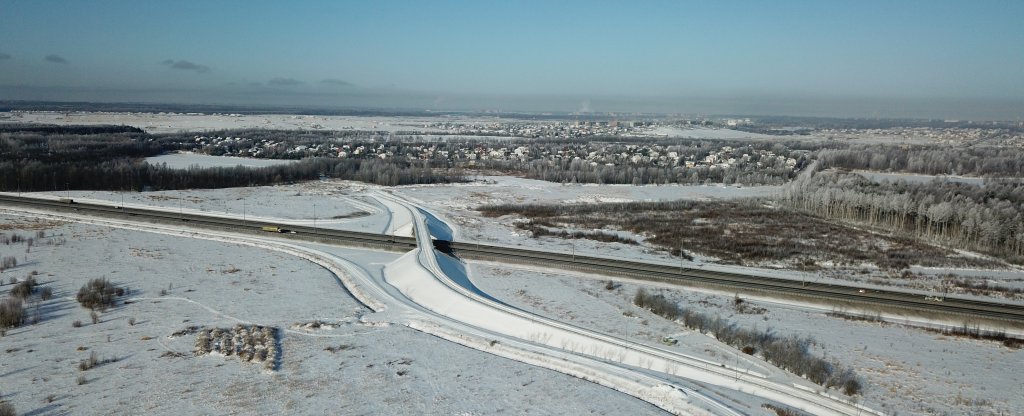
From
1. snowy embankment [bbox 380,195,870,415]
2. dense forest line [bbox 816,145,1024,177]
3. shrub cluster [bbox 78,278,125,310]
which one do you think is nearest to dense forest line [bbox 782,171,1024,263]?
dense forest line [bbox 816,145,1024,177]

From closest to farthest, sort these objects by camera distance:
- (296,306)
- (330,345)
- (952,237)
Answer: (330,345) → (296,306) → (952,237)

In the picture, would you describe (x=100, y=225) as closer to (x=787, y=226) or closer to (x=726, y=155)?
(x=787, y=226)

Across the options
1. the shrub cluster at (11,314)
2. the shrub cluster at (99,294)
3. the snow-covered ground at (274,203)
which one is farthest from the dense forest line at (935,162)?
the shrub cluster at (11,314)

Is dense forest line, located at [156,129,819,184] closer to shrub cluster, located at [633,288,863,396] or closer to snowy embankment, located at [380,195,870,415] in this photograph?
shrub cluster, located at [633,288,863,396]

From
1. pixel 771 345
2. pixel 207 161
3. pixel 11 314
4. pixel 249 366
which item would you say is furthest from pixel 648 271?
pixel 207 161

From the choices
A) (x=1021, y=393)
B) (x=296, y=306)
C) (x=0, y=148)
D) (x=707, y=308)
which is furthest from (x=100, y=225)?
(x=0, y=148)
